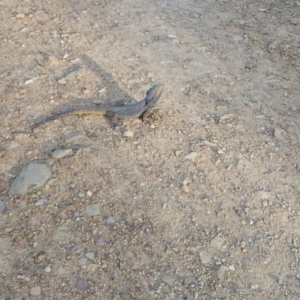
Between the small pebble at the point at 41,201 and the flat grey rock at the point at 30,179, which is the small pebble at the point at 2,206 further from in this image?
the small pebble at the point at 41,201

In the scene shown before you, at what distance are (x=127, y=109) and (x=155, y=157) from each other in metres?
0.58

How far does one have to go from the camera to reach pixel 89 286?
3512 millimetres

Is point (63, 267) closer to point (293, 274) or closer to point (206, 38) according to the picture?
point (293, 274)

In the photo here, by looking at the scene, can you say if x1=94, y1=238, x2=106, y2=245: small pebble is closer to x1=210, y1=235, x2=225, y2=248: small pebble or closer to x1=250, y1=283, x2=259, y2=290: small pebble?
x1=210, y1=235, x2=225, y2=248: small pebble

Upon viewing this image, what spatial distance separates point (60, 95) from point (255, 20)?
8.52 feet

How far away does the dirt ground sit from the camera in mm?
3594

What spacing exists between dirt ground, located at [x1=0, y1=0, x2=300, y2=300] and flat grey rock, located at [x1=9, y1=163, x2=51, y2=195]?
0.18 feet

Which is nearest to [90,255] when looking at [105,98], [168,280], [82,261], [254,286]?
[82,261]

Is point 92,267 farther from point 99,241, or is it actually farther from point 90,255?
point 99,241

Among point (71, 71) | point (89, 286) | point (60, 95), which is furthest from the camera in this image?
point (71, 71)

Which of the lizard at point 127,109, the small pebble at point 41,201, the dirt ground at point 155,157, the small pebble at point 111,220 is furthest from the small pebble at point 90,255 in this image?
the lizard at point 127,109

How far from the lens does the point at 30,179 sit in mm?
4215

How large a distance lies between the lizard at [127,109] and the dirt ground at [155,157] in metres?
0.07

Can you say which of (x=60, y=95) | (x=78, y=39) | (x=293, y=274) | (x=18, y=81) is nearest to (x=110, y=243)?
(x=293, y=274)
